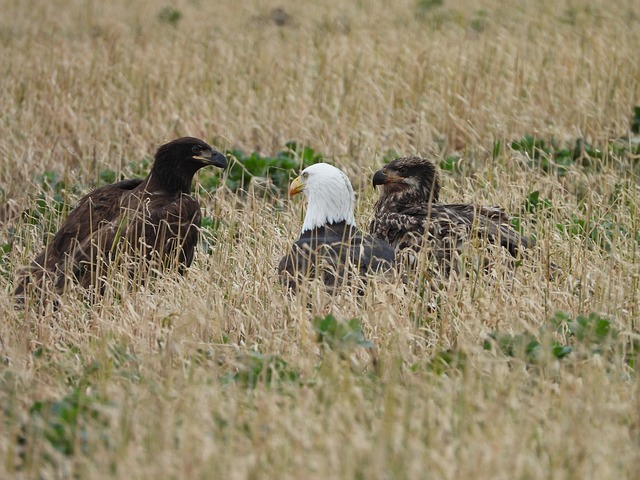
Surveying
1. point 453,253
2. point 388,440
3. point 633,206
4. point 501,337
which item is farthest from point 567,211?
point 388,440

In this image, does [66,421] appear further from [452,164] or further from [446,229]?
[452,164]

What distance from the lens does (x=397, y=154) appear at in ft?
29.3

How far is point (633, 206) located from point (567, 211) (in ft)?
1.95

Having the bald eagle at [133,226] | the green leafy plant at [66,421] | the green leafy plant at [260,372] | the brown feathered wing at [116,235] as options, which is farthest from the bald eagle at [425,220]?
the green leafy plant at [66,421]

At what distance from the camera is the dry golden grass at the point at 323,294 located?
3.73 metres

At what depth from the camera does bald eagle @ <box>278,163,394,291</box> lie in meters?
5.86

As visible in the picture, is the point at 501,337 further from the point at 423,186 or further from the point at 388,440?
the point at 423,186

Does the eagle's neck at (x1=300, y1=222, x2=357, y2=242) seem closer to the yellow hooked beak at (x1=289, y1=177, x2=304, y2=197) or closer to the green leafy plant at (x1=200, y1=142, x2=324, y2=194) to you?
the yellow hooked beak at (x1=289, y1=177, x2=304, y2=197)

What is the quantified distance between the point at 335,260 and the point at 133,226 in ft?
4.73

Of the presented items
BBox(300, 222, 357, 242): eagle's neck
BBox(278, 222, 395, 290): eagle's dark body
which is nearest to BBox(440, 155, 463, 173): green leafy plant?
BBox(300, 222, 357, 242): eagle's neck

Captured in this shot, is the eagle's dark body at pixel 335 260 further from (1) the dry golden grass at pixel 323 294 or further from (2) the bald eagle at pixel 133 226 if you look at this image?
(2) the bald eagle at pixel 133 226

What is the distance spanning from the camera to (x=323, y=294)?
559 centimetres

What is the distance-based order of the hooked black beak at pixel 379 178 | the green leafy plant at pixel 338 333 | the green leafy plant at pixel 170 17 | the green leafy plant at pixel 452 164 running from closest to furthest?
the green leafy plant at pixel 338 333 → the hooked black beak at pixel 379 178 → the green leafy plant at pixel 452 164 → the green leafy plant at pixel 170 17

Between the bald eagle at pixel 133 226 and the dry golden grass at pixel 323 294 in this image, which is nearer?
the dry golden grass at pixel 323 294
